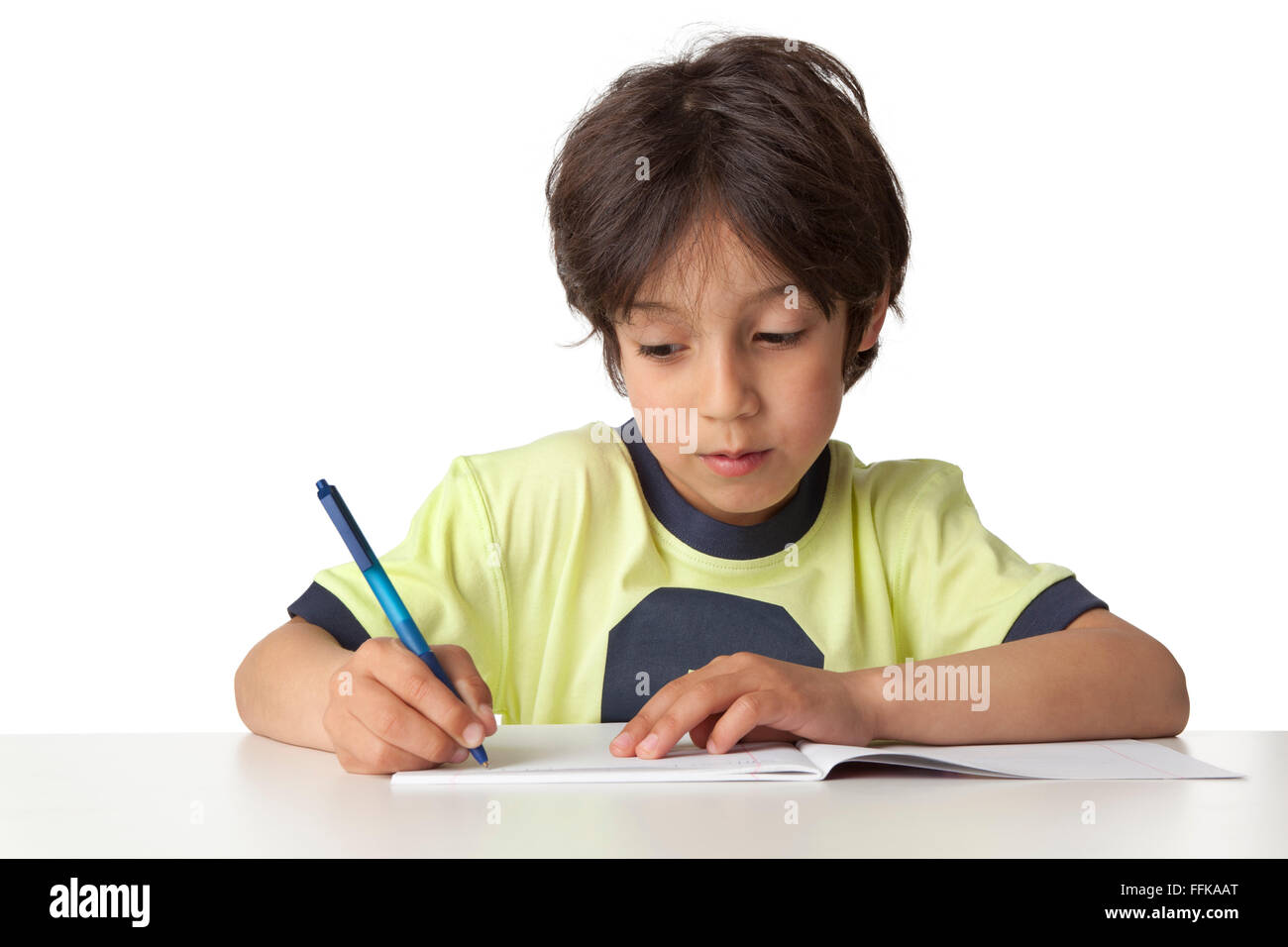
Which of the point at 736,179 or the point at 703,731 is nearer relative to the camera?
the point at 703,731

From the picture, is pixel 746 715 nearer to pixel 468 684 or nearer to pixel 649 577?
pixel 468 684

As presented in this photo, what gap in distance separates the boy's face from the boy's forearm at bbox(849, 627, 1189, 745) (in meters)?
0.28

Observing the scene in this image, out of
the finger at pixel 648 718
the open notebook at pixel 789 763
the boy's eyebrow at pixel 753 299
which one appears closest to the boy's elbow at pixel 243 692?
the open notebook at pixel 789 763

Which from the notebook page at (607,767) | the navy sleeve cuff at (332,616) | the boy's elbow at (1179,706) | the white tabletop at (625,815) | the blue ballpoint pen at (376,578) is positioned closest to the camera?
the white tabletop at (625,815)

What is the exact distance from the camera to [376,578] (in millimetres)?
1046

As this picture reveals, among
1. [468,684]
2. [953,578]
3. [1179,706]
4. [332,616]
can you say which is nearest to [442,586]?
[332,616]

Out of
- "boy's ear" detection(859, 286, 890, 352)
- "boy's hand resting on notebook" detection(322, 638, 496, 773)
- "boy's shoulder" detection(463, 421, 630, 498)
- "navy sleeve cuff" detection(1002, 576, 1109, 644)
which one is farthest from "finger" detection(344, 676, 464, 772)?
"boy's ear" detection(859, 286, 890, 352)

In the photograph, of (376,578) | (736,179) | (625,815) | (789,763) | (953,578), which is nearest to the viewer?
(625,815)

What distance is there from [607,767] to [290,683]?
0.36 meters

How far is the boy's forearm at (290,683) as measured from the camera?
1.12 m

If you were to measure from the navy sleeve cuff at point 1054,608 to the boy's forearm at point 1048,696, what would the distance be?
10cm

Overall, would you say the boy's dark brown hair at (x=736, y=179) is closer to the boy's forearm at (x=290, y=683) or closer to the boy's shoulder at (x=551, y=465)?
the boy's shoulder at (x=551, y=465)
